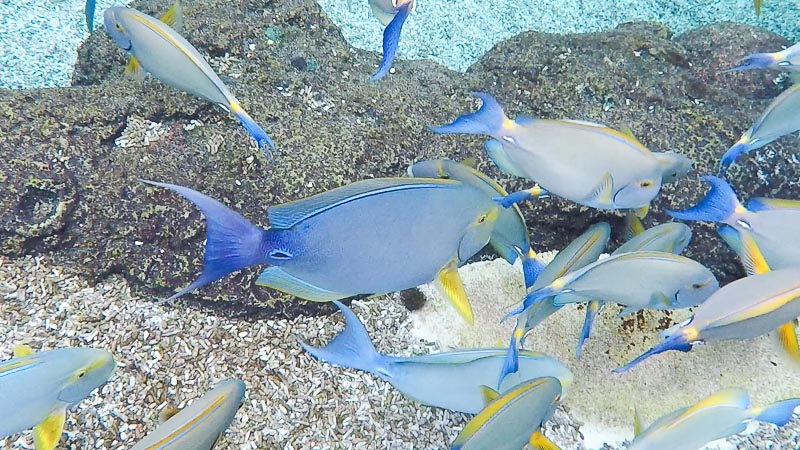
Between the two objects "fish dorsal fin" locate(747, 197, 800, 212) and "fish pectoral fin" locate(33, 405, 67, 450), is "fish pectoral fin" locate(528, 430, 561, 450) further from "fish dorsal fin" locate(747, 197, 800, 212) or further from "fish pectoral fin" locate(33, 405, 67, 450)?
"fish pectoral fin" locate(33, 405, 67, 450)

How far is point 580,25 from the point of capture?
589 centimetres

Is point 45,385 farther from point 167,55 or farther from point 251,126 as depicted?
point 167,55

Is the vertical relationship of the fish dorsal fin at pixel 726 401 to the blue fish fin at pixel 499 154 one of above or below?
below

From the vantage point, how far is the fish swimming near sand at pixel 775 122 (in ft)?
6.74

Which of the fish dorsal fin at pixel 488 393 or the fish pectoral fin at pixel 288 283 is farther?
the fish dorsal fin at pixel 488 393

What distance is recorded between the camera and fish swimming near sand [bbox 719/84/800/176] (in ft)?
6.74

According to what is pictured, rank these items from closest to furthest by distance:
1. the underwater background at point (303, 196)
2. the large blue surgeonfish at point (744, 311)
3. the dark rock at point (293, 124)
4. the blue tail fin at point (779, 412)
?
1. the large blue surgeonfish at point (744, 311)
2. the blue tail fin at point (779, 412)
3. the underwater background at point (303, 196)
4. the dark rock at point (293, 124)

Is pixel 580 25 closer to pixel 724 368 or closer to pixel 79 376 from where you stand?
pixel 724 368

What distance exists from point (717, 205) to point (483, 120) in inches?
32.8

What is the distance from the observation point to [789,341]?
5.80 ft

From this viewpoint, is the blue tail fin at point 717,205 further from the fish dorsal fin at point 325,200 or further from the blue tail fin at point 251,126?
the blue tail fin at point 251,126

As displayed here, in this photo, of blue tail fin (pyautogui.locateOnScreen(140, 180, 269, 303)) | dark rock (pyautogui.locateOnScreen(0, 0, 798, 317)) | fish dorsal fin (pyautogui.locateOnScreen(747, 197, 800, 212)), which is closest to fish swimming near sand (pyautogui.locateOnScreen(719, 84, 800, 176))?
fish dorsal fin (pyautogui.locateOnScreen(747, 197, 800, 212))

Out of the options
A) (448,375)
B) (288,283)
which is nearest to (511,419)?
(448,375)

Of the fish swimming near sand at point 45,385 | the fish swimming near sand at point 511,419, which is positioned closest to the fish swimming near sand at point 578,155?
the fish swimming near sand at point 511,419
